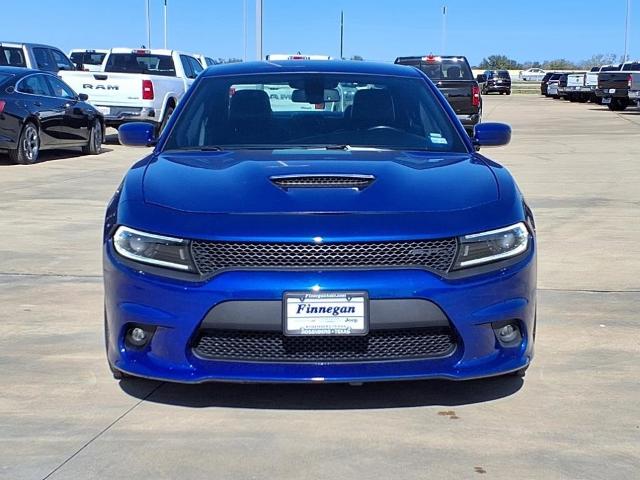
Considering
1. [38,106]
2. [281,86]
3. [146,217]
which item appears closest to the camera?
[146,217]

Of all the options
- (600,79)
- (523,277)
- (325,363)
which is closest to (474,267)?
(523,277)

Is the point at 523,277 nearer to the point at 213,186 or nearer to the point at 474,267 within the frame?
the point at 474,267

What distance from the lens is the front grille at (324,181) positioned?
413 centimetres

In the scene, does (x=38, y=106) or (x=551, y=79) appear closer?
(x=38, y=106)

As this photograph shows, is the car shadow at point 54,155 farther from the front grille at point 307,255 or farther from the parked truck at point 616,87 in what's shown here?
the parked truck at point 616,87

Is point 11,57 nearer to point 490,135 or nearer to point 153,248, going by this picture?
point 490,135

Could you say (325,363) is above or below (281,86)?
below

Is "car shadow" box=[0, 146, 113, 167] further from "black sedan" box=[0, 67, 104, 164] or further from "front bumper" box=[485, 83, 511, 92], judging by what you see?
"front bumper" box=[485, 83, 511, 92]

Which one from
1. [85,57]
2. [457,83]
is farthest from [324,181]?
[85,57]

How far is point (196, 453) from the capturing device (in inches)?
146

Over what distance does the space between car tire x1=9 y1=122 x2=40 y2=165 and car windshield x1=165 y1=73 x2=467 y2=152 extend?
402 inches

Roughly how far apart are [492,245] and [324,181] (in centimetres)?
79

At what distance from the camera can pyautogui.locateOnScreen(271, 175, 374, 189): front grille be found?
4.13m

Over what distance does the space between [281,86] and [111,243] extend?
75.7 inches
